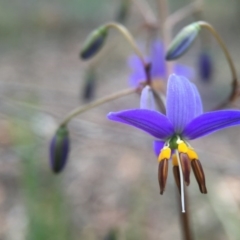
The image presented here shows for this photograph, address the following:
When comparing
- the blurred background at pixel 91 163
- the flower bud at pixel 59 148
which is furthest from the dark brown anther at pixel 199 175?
the blurred background at pixel 91 163

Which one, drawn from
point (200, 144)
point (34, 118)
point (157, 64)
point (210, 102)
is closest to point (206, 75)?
point (157, 64)

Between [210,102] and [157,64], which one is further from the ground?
[210,102]

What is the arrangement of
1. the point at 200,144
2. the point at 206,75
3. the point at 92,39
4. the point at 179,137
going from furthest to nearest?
the point at 200,144, the point at 206,75, the point at 92,39, the point at 179,137

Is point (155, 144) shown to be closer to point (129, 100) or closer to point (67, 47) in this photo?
point (129, 100)

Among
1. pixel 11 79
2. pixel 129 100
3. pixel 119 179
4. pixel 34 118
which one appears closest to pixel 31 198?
pixel 34 118

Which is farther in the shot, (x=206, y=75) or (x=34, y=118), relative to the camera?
(x=34, y=118)

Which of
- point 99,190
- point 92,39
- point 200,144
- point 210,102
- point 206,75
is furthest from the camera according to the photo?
point 210,102

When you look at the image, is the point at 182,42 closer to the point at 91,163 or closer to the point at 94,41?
the point at 94,41

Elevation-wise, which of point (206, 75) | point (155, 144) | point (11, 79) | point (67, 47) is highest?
point (67, 47)
